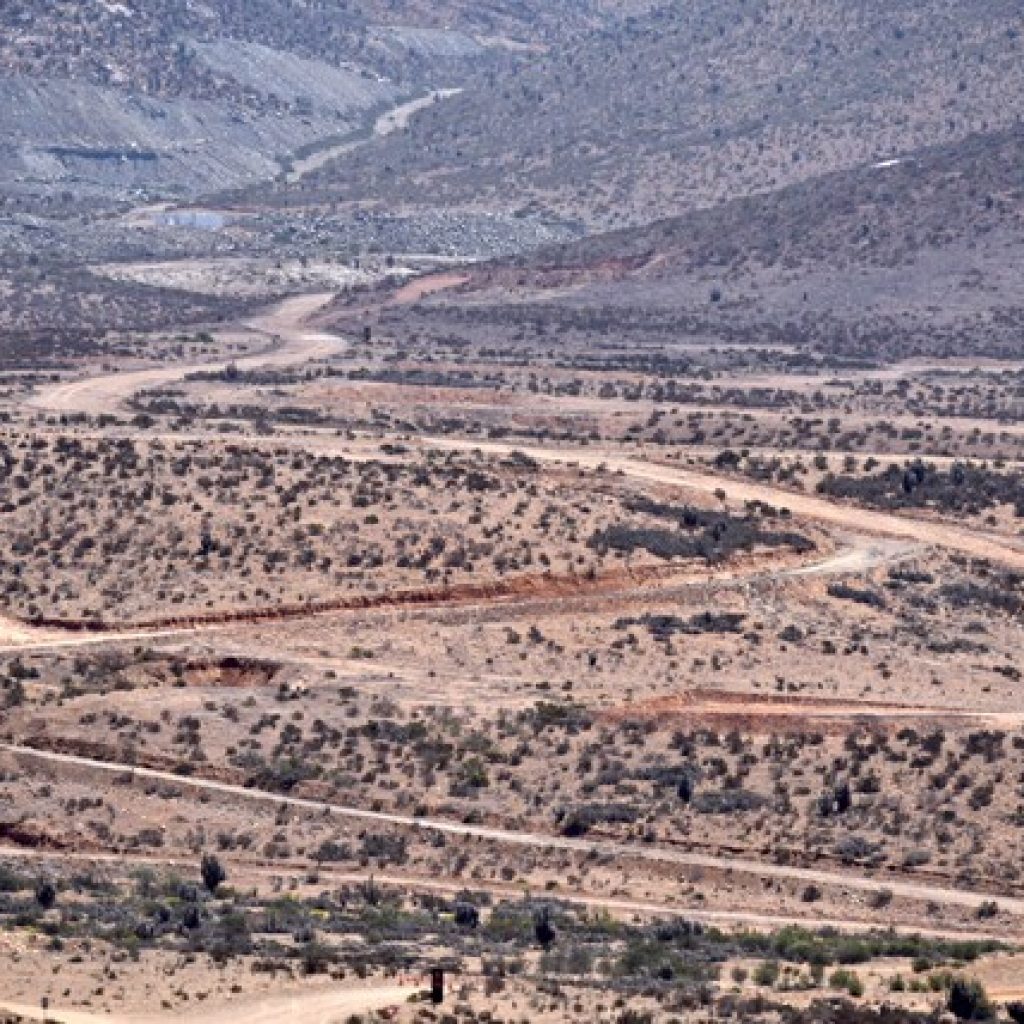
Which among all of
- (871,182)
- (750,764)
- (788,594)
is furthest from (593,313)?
(750,764)

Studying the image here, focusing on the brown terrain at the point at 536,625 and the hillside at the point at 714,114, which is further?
the hillside at the point at 714,114

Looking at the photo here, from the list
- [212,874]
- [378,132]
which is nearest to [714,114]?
[378,132]

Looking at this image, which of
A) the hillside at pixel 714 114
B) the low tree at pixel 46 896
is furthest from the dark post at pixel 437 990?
the hillside at pixel 714 114

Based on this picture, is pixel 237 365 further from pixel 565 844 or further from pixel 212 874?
pixel 212 874

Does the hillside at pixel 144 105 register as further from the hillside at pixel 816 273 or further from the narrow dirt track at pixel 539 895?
the narrow dirt track at pixel 539 895

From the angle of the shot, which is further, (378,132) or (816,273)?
(378,132)

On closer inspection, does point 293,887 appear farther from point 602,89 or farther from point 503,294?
point 602,89
